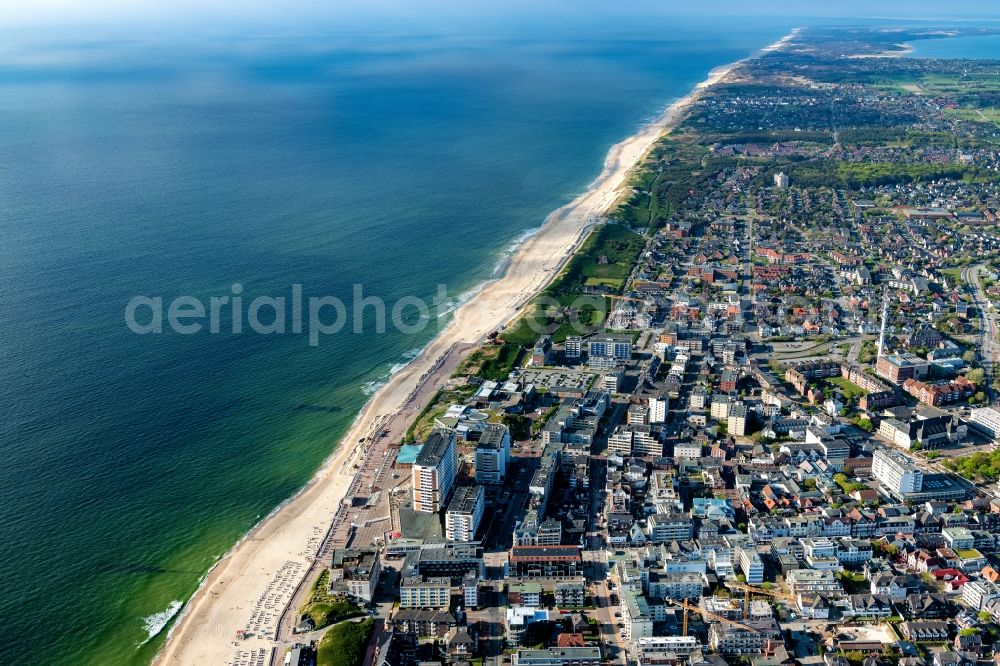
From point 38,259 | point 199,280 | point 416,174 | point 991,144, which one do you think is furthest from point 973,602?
point 991,144

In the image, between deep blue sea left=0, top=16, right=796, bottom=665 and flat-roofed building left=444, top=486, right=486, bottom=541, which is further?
deep blue sea left=0, top=16, right=796, bottom=665

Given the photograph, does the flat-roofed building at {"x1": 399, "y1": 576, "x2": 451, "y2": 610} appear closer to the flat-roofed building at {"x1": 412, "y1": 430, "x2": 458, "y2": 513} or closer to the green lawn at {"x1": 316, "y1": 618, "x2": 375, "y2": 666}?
the green lawn at {"x1": 316, "y1": 618, "x2": 375, "y2": 666}

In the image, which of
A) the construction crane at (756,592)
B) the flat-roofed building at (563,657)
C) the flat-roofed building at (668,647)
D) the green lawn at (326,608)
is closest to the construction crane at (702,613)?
the flat-roofed building at (668,647)

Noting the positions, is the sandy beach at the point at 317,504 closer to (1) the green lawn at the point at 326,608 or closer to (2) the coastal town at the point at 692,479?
(2) the coastal town at the point at 692,479

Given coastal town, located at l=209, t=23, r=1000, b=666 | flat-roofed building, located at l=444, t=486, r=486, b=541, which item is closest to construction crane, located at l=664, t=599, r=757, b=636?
coastal town, located at l=209, t=23, r=1000, b=666

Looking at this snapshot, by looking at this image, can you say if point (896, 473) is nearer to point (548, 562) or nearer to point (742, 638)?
point (742, 638)

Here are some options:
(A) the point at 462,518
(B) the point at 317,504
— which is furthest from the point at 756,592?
(B) the point at 317,504

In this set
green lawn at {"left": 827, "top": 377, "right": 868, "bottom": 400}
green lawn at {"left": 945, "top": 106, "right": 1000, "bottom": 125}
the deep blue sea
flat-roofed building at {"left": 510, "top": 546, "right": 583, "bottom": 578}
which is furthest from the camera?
green lawn at {"left": 945, "top": 106, "right": 1000, "bottom": 125}
